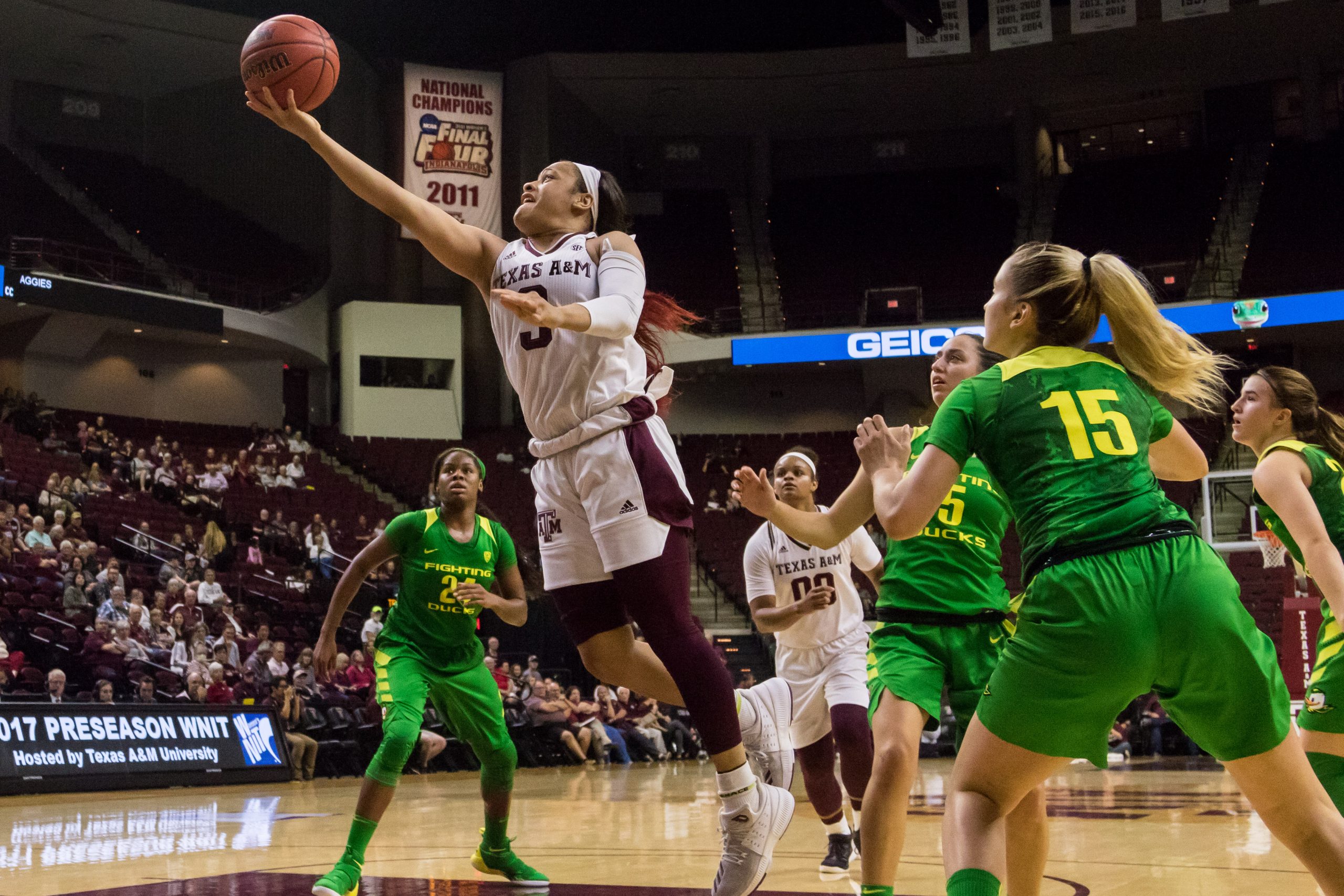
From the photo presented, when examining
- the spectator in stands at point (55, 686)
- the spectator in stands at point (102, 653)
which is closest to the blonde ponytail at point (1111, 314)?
the spectator in stands at point (55, 686)

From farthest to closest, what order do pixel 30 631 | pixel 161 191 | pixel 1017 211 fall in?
pixel 1017 211, pixel 161 191, pixel 30 631

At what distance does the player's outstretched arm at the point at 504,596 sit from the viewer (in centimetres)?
559

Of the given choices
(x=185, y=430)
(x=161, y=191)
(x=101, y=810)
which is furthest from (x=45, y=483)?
(x=161, y=191)

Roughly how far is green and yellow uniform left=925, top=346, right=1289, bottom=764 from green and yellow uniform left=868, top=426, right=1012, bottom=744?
145 centimetres

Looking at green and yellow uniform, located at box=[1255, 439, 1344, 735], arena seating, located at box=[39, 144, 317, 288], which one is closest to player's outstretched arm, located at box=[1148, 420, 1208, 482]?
green and yellow uniform, located at box=[1255, 439, 1344, 735]

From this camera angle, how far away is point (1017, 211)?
98.6ft

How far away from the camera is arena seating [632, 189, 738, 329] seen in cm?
2945

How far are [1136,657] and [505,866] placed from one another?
3.51 metres

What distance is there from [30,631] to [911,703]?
39.2ft

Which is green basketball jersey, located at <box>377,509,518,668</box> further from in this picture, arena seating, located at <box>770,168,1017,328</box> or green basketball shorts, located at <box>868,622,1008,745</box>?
arena seating, located at <box>770,168,1017,328</box>

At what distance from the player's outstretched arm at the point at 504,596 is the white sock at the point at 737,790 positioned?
1.99 metres

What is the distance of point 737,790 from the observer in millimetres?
3791

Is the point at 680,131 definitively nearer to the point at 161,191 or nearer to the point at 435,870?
the point at 161,191

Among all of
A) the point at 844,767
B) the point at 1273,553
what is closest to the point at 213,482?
the point at 1273,553
